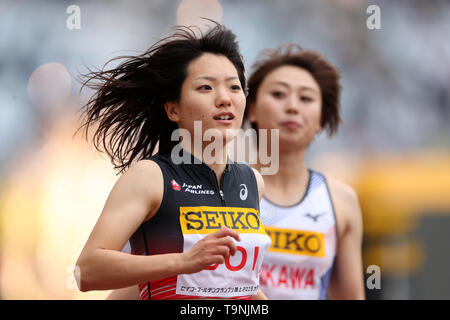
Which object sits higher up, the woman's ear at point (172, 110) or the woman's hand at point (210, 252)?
the woman's ear at point (172, 110)

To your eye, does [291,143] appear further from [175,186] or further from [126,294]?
[175,186]

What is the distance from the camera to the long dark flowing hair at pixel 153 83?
118 inches

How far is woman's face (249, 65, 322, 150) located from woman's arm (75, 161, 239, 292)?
219cm

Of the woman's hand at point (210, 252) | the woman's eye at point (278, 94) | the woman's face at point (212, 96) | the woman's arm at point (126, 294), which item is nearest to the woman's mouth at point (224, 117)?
the woman's face at point (212, 96)

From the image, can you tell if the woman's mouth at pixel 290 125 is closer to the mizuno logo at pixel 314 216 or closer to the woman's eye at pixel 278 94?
the woman's eye at pixel 278 94

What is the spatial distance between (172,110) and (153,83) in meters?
0.17

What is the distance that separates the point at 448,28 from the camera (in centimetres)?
1233

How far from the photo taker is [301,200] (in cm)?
486

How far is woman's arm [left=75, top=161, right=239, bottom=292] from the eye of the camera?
7.98 ft

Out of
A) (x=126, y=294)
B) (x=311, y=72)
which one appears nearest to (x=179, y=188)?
(x=126, y=294)

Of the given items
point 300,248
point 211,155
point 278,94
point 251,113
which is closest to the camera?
point 211,155

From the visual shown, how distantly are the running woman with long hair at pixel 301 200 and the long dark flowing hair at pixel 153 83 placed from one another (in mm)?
1708

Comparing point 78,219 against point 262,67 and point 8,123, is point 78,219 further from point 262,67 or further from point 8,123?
point 262,67

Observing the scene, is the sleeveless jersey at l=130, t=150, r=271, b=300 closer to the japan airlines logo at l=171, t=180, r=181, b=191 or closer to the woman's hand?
the japan airlines logo at l=171, t=180, r=181, b=191
